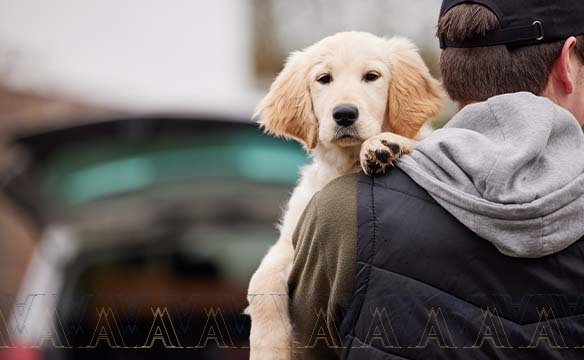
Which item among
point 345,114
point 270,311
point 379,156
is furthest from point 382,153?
point 345,114

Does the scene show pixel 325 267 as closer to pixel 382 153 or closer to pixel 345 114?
pixel 382 153

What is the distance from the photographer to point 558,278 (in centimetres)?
236

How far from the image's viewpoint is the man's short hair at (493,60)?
8.38ft

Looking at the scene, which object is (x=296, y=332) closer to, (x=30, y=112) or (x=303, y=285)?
(x=303, y=285)

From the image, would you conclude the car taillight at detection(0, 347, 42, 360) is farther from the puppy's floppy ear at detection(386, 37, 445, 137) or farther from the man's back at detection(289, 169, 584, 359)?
the man's back at detection(289, 169, 584, 359)

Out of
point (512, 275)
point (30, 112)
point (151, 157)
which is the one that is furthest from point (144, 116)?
point (512, 275)

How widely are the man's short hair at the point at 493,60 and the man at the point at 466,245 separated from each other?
0.12 m

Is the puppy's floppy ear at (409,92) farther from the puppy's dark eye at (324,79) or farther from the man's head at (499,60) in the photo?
the man's head at (499,60)

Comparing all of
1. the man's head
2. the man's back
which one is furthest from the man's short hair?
the man's back

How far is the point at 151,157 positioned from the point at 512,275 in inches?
226

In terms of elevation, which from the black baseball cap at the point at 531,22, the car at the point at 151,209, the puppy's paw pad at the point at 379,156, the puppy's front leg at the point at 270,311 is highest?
the black baseball cap at the point at 531,22

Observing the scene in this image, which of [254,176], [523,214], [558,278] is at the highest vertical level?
[523,214]

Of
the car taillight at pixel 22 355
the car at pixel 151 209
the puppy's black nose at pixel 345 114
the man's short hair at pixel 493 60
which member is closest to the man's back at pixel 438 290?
the man's short hair at pixel 493 60

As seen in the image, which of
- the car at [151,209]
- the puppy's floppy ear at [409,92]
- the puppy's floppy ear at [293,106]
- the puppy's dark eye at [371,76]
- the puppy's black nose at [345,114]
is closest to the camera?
the puppy's black nose at [345,114]
